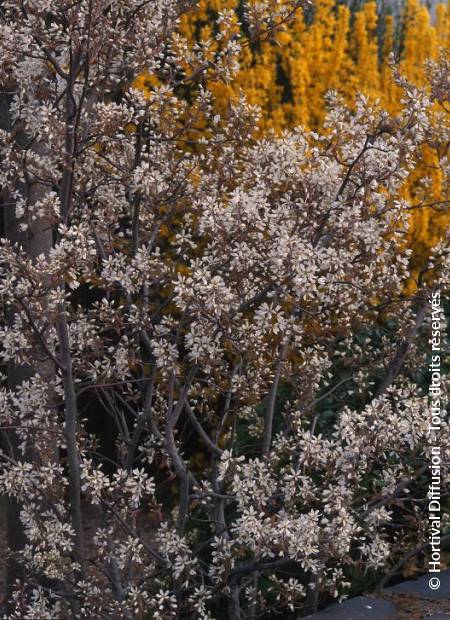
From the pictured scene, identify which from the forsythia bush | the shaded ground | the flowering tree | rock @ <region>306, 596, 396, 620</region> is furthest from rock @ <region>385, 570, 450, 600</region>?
the forsythia bush

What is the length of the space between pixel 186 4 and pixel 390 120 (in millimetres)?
842

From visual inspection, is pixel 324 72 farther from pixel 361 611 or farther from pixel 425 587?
pixel 361 611

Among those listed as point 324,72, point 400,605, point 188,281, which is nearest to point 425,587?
point 400,605

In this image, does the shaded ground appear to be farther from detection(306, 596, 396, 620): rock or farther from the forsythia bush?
the forsythia bush

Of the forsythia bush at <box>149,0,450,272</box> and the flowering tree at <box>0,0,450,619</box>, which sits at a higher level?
the forsythia bush at <box>149,0,450,272</box>

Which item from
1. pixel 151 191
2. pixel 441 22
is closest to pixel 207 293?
pixel 151 191

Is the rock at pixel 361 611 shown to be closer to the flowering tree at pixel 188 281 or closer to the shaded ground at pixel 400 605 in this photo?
the shaded ground at pixel 400 605

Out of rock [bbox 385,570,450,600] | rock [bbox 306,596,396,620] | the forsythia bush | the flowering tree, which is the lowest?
rock [bbox 306,596,396,620]

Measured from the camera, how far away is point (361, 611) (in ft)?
10.9

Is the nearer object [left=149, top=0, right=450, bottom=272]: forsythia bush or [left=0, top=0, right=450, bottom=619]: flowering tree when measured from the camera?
[left=0, top=0, right=450, bottom=619]: flowering tree

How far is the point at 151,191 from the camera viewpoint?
313 centimetres

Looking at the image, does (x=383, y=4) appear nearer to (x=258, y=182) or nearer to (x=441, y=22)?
(x=441, y=22)

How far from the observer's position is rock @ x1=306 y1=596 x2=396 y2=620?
3.28 meters

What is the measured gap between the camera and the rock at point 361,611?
3.28 metres
